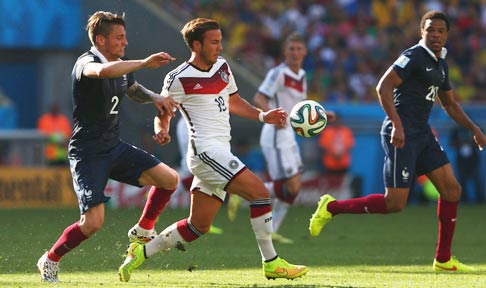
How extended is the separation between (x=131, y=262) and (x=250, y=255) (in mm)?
2881

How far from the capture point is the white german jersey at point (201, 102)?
30.2 feet

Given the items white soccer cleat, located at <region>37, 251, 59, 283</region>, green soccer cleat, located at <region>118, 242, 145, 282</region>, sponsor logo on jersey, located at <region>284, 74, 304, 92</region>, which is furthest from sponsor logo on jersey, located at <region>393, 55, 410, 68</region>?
sponsor logo on jersey, located at <region>284, 74, 304, 92</region>

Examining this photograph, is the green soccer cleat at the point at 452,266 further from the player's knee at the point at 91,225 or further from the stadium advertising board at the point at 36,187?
the stadium advertising board at the point at 36,187

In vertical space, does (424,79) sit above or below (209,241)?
above

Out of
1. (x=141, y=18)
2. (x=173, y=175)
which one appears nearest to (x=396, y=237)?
(x=173, y=175)

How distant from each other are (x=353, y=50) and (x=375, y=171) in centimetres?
523

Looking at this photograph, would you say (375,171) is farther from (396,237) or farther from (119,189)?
(396,237)

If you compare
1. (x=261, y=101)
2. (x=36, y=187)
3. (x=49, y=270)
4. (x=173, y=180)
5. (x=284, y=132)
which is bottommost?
(x=36, y=187)

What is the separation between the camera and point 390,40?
2597 centimetres

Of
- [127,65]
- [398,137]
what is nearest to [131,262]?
[127,65]

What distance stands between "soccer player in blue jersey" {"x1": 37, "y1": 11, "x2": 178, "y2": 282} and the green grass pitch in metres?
0.49

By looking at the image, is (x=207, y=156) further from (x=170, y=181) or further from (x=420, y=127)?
(x=420, y=127)

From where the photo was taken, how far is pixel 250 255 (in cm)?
1190

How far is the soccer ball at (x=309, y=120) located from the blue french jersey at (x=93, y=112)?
1.68 m
